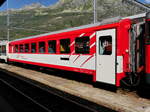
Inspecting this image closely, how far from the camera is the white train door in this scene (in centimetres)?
705

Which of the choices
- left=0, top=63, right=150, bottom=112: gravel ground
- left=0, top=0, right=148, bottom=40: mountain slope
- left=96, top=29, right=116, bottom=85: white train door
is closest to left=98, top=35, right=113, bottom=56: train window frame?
left=96, top=29, right=116, bottom=85: white train door

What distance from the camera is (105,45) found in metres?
7.57

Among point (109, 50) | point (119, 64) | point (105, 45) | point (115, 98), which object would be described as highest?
point (105, 45)

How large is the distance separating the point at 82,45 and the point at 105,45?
63.7 inches

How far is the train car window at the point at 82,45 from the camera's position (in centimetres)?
851

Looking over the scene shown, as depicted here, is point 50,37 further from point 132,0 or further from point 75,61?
point 132,0

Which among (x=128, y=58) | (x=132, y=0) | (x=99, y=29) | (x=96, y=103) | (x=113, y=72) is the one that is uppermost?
(x=132, y=0)

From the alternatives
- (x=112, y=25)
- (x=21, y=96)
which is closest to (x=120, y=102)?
(x=112, y=25)

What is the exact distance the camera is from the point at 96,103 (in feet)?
20.0

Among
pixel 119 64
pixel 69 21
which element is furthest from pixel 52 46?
pixel 69 21

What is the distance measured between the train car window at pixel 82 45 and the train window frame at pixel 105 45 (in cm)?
90

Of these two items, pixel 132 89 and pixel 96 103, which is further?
pixel 132 89

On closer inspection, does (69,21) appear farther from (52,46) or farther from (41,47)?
(52,46)

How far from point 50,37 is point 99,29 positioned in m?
4.66
